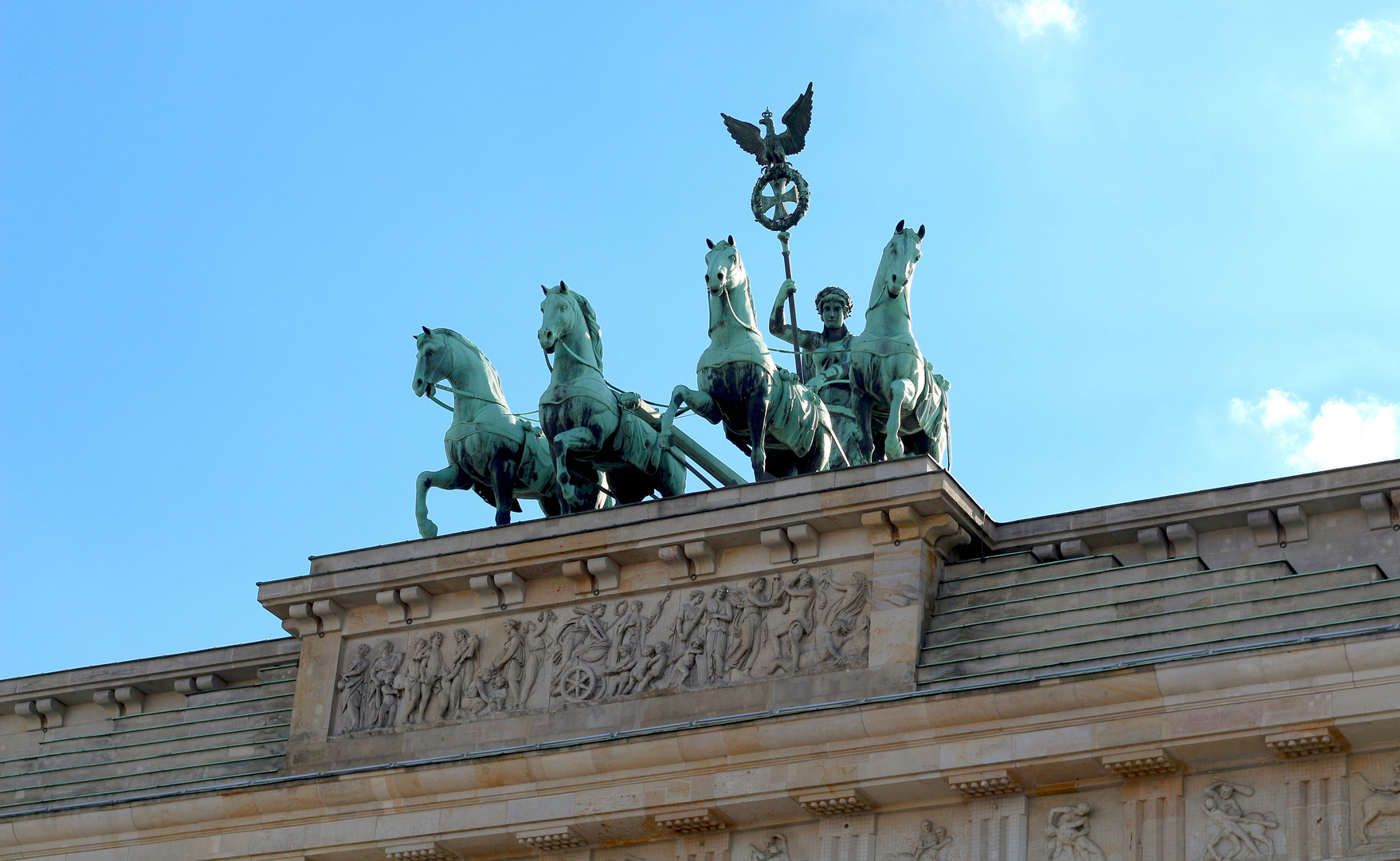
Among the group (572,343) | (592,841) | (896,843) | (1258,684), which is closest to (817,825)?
(896,843)

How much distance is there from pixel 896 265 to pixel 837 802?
20.8 feet

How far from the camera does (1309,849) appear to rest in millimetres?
20406

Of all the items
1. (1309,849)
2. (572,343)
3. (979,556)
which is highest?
(572,343)

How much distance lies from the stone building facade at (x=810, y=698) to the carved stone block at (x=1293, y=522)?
0.08 ft

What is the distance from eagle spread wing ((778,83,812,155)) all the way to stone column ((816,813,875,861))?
1032cm


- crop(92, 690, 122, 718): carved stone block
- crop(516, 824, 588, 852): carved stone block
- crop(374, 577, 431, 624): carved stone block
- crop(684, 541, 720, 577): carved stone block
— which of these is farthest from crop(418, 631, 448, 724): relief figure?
crop(92, 690, 122, 718): carved stone block

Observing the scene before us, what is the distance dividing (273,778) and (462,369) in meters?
5.43

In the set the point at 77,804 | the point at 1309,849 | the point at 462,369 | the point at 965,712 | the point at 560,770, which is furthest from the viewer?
the point at 462,369

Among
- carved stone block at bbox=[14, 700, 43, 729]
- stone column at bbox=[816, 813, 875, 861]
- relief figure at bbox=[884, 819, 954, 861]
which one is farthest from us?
carved stone block at bbox=[14, 700, 43, 729]

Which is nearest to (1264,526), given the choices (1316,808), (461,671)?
(1316,808)

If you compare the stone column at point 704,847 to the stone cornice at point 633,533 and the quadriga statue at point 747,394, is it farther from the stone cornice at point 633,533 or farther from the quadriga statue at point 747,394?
the quadriga statue at point 747,394

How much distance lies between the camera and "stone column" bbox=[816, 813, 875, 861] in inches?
886

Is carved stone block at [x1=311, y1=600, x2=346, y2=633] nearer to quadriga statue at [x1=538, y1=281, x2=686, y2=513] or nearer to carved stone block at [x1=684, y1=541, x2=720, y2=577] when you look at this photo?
quadriga statue at [x1=538, y1=281, x2=686, y2=513]

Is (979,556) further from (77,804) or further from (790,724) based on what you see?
(77,804)
